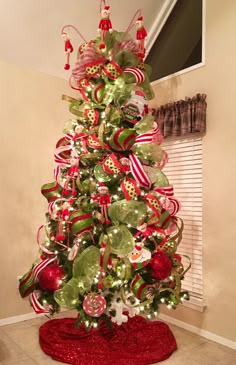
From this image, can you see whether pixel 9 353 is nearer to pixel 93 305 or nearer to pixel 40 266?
pixel 40 266

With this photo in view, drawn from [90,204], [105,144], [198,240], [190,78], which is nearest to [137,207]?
[90,204]

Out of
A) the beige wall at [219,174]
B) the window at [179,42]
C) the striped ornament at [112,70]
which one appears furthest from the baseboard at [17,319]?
the window at [179,42]

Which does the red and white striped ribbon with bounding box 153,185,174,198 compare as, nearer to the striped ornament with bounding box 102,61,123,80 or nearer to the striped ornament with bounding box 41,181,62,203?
the striped ornament with bounding box 41,181,62,203

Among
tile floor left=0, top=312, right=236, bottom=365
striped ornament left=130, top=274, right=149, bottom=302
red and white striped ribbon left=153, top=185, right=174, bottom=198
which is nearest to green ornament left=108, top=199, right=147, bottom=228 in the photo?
red and white striped ribbon left=153, top=185, right=174, bottom=198

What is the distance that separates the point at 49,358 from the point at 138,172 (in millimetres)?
1400

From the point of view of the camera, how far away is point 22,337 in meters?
2.59

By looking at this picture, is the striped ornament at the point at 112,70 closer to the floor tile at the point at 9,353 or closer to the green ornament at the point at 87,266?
the green ornament at the point at 87,266

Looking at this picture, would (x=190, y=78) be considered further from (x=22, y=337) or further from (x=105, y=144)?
(x=22, y=337)

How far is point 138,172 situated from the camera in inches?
85.7

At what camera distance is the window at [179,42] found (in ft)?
9.75

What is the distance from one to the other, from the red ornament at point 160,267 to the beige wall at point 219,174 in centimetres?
53

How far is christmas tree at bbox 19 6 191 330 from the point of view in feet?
7.16

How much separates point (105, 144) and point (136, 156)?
24 centimetres

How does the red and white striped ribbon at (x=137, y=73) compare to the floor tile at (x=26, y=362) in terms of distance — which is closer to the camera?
the floor tile at (x=26, y=362)
